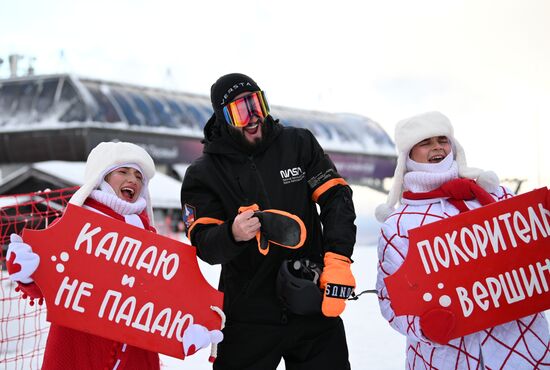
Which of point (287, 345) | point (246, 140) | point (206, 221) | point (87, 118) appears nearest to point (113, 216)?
point (206, 221)

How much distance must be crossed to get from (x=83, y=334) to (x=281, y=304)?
869 millimetres

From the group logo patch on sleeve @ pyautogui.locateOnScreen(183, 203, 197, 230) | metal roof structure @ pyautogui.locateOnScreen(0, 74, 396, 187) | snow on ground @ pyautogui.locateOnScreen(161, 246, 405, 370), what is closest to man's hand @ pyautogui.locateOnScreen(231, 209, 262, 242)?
logo patch on sleeve @ pyautogui.locateOnScreen(183, 203, 197, 230)

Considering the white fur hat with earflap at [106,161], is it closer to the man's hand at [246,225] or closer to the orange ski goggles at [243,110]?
the orange ski goggles at [243,110]

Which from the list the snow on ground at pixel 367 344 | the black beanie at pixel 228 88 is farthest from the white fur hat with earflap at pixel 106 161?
the snow on ground at pixel 367 344

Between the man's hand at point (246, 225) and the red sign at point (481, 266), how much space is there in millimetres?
578

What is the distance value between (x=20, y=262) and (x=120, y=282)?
402mm

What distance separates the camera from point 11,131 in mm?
20391

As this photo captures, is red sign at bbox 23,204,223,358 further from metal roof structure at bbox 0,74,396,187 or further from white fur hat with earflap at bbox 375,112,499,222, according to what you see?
metal roof structure at bbox 0,74,396,187

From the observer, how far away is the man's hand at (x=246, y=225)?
2.20 metres

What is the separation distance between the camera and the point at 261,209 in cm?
246

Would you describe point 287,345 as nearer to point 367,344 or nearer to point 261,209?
point 261,209

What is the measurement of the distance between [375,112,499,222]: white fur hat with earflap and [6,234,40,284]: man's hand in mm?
1498

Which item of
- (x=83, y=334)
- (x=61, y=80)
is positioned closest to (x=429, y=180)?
(x=83, y=334)

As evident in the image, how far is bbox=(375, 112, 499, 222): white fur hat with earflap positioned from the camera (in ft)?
8.29
